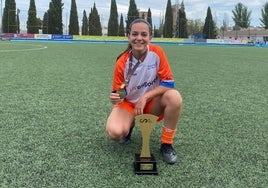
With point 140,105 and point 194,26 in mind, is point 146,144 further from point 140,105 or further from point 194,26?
point 194,26

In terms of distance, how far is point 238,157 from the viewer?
314 cm

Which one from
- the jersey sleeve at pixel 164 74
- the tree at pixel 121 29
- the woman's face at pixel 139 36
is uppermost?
the tree at pixel 121 29

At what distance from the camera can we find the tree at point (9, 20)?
187 ft

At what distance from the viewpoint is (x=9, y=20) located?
187 feet

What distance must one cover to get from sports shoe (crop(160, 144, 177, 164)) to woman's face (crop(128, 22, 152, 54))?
820 mm

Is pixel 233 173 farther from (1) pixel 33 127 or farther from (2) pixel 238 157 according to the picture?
(1) pixel 33 127

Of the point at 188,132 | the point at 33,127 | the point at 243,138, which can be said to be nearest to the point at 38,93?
the point at 33,127

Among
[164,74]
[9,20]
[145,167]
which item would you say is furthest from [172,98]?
[9,20]

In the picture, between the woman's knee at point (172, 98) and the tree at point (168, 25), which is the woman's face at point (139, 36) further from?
the tree at point (168, 25)

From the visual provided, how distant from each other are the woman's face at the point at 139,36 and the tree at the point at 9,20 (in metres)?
57.2

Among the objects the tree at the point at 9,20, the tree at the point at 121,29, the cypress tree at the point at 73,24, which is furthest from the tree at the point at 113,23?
the tree at the point at 9,20

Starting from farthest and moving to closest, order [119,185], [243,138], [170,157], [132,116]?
1. [243,138]
2. [132,116]
3. [170,157]
4. [119,185]

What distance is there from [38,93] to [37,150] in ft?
9.80

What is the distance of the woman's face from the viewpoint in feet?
10.2
